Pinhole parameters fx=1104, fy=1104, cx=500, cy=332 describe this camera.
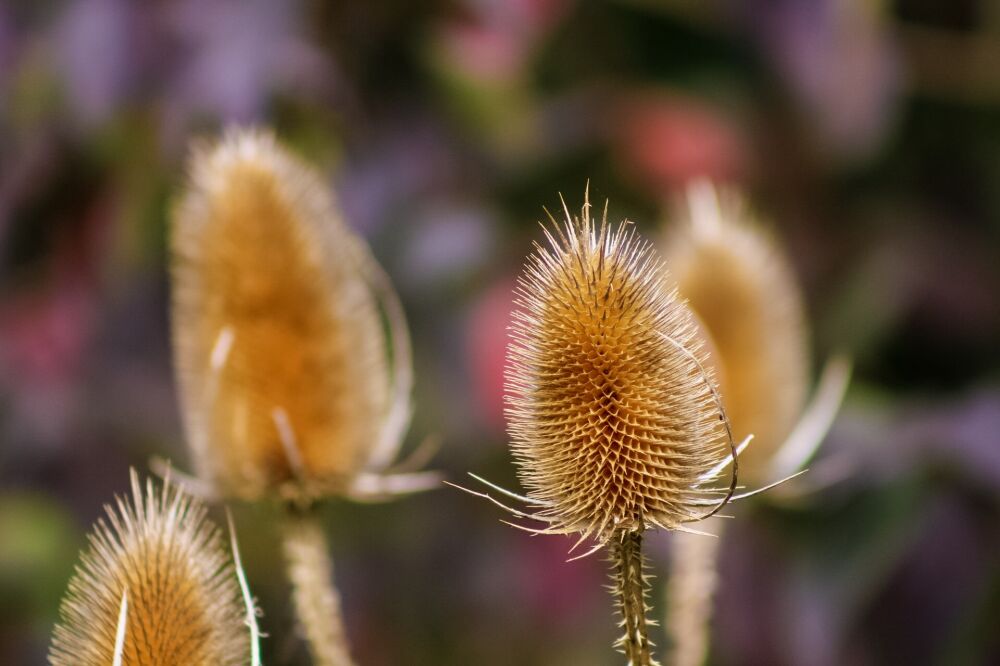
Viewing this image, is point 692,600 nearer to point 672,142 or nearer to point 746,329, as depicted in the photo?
point 746,329

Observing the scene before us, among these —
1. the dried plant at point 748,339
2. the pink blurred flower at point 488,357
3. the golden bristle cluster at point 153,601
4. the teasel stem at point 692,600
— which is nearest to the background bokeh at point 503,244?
the pink blurred flower at point 488,357

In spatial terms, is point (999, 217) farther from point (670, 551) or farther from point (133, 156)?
point (133, 156)

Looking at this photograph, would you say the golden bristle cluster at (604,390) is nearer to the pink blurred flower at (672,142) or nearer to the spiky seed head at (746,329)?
the spiky seed head at (746,329)

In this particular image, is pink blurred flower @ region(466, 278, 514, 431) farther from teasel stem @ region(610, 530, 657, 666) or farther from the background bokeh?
teasel stem @ region(610, 530, 657, 666)

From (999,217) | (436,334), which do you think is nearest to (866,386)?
(999,217)

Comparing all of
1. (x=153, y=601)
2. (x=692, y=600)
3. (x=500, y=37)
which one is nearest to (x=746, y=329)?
(x=692, y=600)

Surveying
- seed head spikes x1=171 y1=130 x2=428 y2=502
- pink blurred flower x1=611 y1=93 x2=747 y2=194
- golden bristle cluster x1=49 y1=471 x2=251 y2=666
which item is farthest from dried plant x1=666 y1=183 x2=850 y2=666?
pink blurred flower x1=611 y1=93 x2=747 y2=194
